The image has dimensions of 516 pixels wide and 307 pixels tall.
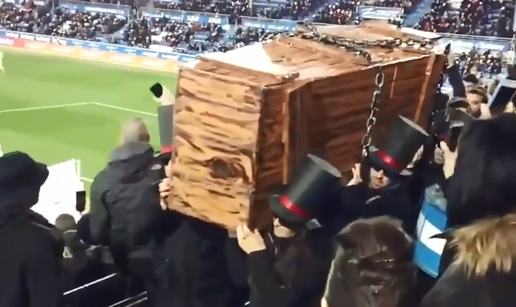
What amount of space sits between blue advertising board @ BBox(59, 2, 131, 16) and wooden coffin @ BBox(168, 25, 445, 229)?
16077 millimetres

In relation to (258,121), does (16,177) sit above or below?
below

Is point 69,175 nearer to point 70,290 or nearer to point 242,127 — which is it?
point 70,290

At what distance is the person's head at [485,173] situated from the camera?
1.75m

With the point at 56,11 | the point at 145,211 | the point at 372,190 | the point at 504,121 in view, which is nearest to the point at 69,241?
the point at 145,211

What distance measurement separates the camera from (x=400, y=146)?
2201 millimetres

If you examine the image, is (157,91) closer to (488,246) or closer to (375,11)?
(488,246)

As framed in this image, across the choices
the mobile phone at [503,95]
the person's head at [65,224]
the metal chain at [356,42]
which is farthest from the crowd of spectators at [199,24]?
→ the person's head at [65,224]

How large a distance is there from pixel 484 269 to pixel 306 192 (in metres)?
0.56

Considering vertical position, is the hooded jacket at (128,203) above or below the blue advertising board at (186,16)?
Answer: above

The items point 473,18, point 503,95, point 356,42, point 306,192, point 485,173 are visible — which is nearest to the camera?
point 485,173

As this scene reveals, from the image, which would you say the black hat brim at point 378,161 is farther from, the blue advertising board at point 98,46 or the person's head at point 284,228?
the blue advertising board at point 98,46

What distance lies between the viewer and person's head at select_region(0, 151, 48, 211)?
2.32 m

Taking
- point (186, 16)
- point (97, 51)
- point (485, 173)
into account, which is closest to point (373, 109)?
point (485, 173)

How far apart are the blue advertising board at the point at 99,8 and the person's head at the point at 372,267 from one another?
16.8 metres
